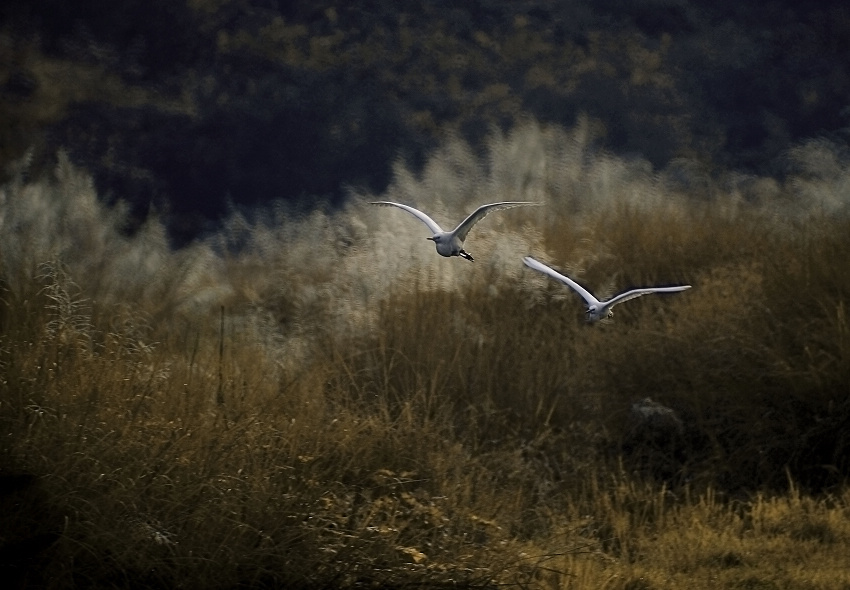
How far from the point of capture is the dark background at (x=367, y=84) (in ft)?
54.4

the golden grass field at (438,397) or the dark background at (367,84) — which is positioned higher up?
the dark background at (367,84)

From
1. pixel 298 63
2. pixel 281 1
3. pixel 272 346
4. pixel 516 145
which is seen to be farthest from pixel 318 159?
pixel 272 346

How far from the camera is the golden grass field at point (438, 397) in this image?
12.7 feet

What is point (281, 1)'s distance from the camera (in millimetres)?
20219

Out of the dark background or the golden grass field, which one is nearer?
the golden grass field

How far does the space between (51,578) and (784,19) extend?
1719cm

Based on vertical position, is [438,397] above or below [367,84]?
below

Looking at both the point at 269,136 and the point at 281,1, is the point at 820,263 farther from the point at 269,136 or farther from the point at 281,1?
the point at 281,1

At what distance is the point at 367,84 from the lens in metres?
18.9

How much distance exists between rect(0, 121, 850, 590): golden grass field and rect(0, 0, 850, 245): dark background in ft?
24.6

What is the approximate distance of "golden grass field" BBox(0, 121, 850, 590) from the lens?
3859 millimetres

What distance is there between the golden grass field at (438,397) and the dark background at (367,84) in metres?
7.51

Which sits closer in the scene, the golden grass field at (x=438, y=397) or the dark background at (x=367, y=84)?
the golden grass field at (x=438, y=397)

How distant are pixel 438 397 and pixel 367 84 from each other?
44.7 ft
